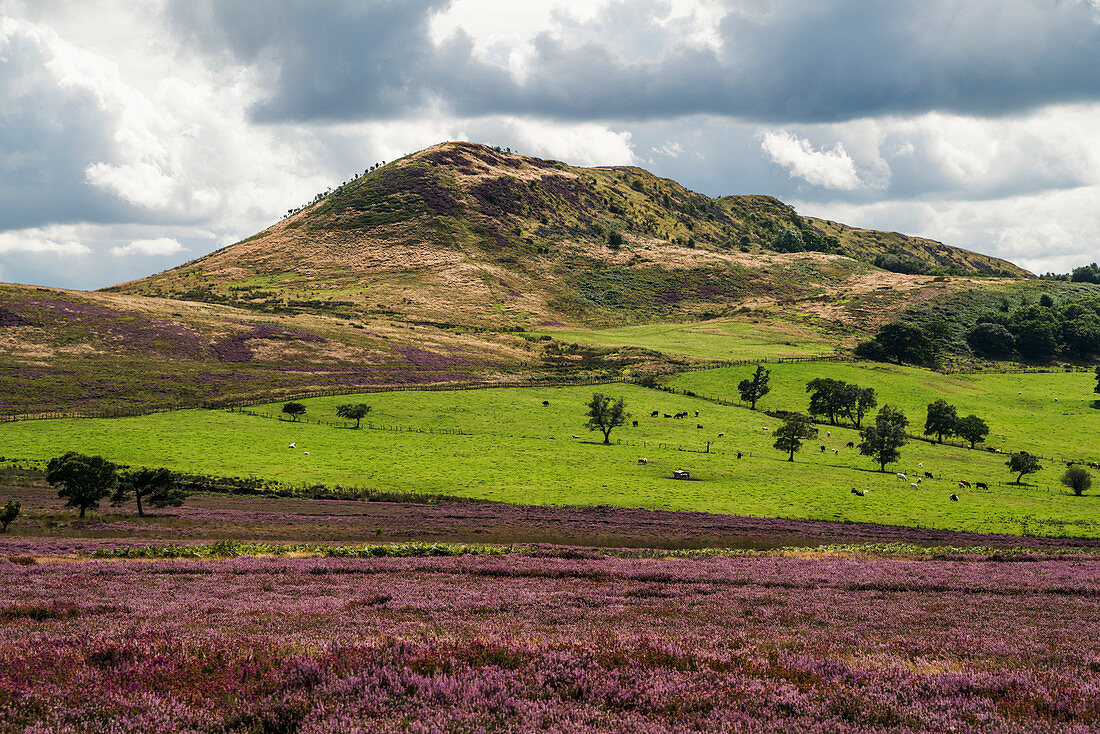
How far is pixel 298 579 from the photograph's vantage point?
2395 centimetres

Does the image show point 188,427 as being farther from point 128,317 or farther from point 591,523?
point 128,317

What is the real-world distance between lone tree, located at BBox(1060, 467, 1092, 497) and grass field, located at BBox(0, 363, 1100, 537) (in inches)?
62.0

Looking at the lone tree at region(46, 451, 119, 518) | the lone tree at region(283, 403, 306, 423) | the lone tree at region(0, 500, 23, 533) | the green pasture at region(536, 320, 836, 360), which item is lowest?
the lone tree at region(0, 500, 23, 533)

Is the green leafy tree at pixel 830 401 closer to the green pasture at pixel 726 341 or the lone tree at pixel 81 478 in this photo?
the green pasture at pixel 726 341

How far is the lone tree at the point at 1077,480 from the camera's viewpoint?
2768 inches

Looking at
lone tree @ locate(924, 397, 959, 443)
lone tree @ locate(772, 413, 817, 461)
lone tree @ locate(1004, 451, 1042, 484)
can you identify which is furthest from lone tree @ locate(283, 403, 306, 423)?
lone tree @ locate(924, 397, 959, 443)

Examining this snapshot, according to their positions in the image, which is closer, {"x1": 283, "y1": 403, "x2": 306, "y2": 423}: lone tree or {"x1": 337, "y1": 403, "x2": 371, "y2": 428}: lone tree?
{"x1": 337, "y1": 403, "x2": 371, "y2": 428}: lone tree

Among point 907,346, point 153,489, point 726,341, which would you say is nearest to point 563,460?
point 153,489

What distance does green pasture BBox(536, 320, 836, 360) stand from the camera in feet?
538

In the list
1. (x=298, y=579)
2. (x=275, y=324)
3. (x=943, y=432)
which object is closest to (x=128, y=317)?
(x=275, y=324)

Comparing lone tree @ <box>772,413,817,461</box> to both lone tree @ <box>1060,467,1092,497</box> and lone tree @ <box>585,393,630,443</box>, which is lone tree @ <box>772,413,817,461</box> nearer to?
lone tree @ <box>585,393,630,443</box>

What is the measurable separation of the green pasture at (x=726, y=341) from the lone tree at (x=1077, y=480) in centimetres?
8574

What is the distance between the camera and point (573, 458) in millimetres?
79875

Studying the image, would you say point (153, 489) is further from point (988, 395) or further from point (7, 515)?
point (988, 395)
